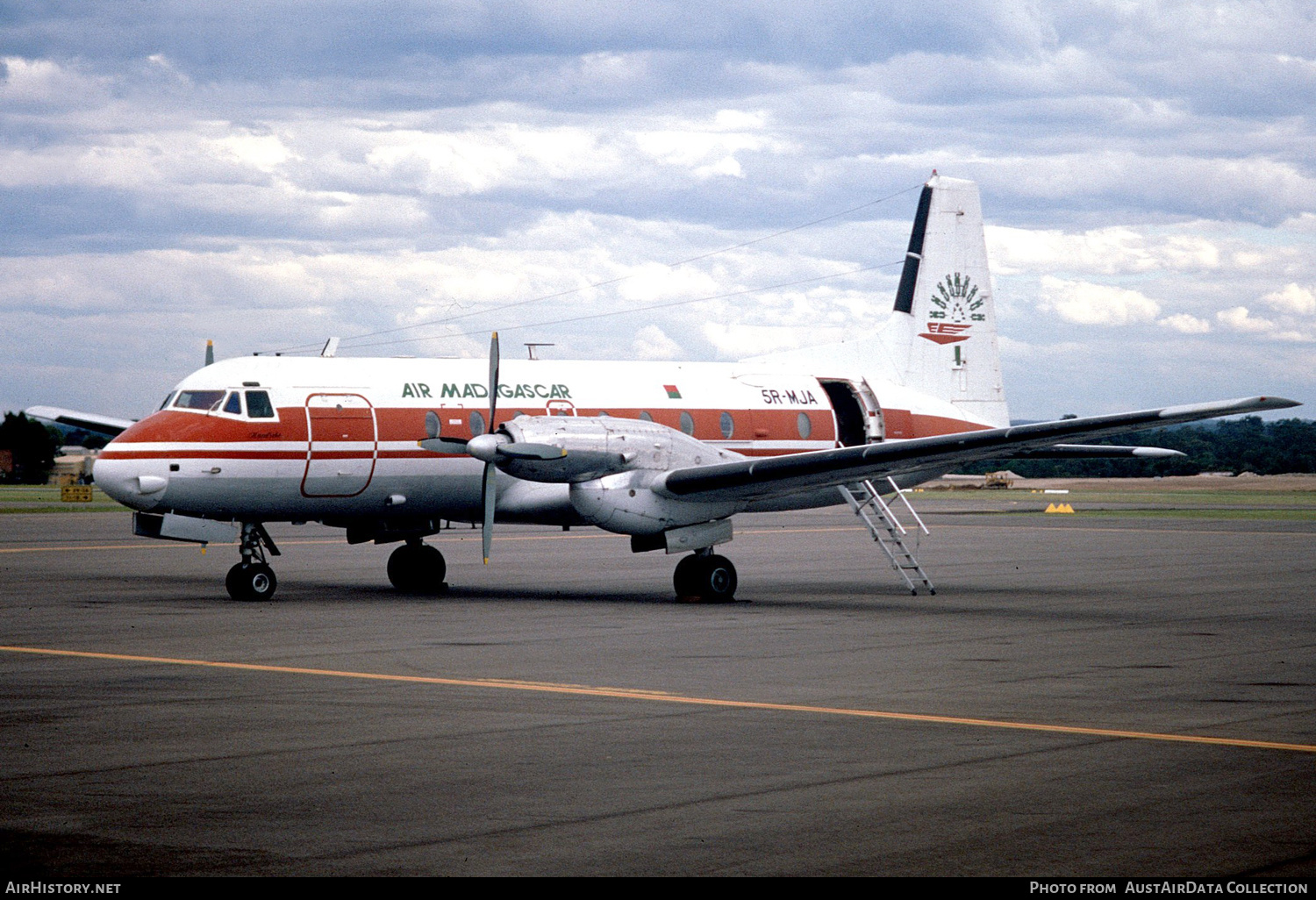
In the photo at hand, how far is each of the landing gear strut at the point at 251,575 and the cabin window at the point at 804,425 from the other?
31.6 ft

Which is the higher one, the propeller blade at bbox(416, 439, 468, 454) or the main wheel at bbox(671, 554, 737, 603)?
the propeller blade at bbox(416, 439, 468, 454)

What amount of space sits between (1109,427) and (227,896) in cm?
1564

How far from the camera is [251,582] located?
21.8 m

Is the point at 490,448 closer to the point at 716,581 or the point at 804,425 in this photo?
the point at 716,581

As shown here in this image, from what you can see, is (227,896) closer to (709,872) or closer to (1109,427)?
(709,872)

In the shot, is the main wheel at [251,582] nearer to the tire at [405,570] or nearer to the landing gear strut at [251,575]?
the landing gear strut at [251,575]

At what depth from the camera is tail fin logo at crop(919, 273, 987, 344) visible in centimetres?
2889

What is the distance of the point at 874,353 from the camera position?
93.4 ft

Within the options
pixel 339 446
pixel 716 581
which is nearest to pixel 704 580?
pixel 716 581

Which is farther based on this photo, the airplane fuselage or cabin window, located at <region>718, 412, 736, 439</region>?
cabin window, located at <region>718, 412, 736, 439</region>

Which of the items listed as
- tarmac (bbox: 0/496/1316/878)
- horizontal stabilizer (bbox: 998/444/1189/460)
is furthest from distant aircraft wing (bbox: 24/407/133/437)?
horizontal stabilizer (bbox: 998/444/1189/460)

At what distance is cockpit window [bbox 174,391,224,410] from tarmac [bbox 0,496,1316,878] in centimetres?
293

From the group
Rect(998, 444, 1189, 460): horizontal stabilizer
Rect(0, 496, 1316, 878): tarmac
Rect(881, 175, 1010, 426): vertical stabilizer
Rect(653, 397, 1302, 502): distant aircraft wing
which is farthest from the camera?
Rect(881, 175, 1010, 426): vertical stabilizer

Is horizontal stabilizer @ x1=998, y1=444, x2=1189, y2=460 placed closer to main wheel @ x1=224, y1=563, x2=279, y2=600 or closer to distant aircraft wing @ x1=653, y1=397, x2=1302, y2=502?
distant aircraft wing @ x1=653, y1=397, x2=1302, y2=502
